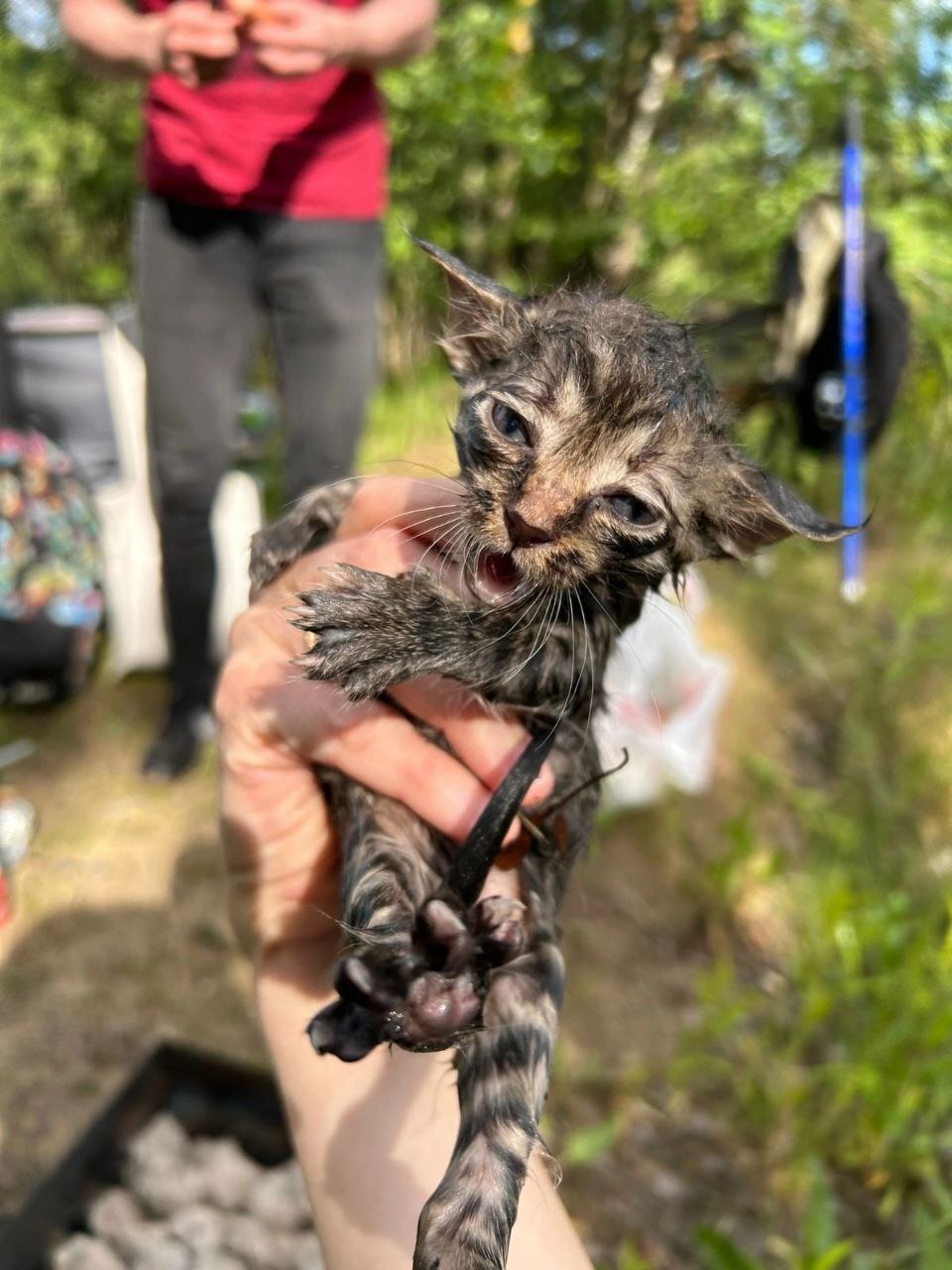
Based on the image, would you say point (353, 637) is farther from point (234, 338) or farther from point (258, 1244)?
point (234, 338)

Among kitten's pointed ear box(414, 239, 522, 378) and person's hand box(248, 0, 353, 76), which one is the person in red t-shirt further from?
kitten's pointed ear box(414, 239, 522, 378)

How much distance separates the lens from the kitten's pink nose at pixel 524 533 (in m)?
1.54

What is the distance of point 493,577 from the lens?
5.70 feet

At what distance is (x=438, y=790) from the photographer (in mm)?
1727

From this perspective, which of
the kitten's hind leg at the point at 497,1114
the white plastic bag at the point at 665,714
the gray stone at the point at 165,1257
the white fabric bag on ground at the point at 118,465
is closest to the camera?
the kitten's hind leg at the point at 497,1114

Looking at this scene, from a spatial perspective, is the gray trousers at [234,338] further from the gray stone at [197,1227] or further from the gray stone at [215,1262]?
the gray stone at [215,1262]

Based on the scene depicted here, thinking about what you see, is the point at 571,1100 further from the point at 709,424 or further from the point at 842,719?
the point at 842,719

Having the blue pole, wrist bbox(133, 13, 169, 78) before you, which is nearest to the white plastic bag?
the blue pole

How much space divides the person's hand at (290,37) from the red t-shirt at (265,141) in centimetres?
64

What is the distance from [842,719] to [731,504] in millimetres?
3356

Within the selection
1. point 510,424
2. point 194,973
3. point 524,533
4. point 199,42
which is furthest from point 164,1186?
point 199,42

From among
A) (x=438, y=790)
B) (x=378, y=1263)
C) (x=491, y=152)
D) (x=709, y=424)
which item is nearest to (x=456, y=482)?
(x=709, y=424)

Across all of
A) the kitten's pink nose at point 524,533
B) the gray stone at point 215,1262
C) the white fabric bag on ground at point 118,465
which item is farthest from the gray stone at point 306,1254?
the white fabric bag on ground at point 118,465

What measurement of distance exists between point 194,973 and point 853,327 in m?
4.49
